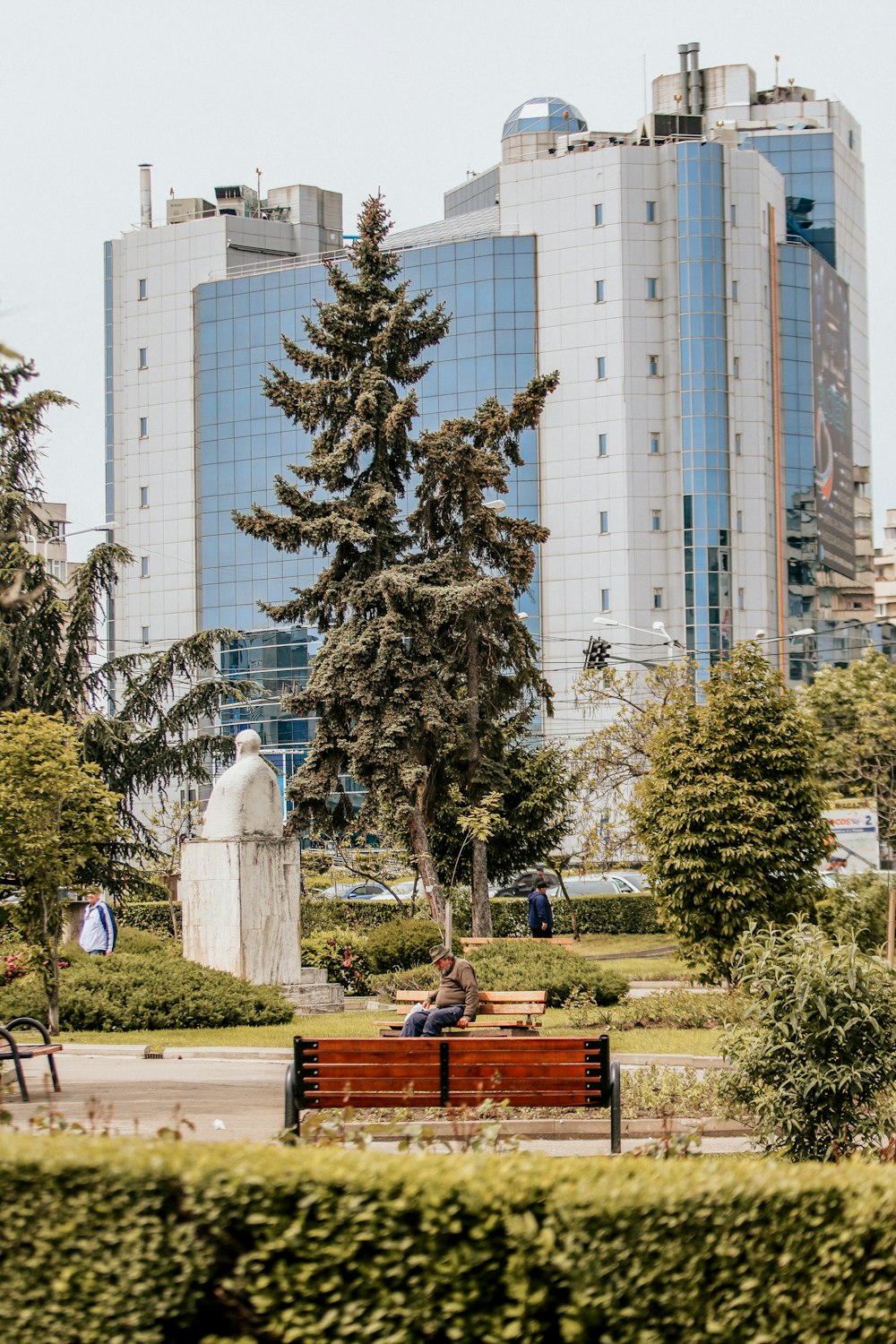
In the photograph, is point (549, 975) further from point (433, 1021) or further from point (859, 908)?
point (433, 1021)

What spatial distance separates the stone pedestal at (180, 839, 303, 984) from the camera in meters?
22.2

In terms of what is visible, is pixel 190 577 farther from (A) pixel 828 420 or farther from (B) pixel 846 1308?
(B) pixel 846 1308

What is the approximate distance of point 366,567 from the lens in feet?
116

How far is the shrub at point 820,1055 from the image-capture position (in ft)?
32.0

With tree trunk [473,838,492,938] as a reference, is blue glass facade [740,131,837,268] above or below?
above

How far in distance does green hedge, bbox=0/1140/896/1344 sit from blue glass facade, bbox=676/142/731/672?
8166 centimetres

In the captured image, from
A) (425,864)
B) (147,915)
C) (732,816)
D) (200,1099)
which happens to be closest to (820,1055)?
(200,1099)

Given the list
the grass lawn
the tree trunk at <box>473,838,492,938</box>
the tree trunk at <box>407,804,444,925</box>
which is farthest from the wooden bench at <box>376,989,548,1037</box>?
the tree trunk at <box>473,838,492,938</box>

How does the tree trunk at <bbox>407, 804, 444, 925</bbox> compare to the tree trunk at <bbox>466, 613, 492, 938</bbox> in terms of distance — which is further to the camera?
the tree trunk at <bbox>466, 613, 492, 938</bbox>

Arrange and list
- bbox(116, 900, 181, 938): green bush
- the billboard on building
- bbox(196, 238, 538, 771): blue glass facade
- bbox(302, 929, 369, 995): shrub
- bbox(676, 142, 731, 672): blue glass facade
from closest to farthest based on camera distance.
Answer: bbox(302, 929, 369, 995): shrub
bbox(116, 900, 181, 938): green bush
bbox(676, 142, 731, 672): blue glass facade
bbox(196, 238, 538, 771): blue glass facade
the billboard on building

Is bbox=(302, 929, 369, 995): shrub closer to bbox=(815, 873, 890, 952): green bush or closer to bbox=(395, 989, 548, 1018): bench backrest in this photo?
bbox=(815, 873, 890, 952): green bush

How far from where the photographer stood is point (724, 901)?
21.2m

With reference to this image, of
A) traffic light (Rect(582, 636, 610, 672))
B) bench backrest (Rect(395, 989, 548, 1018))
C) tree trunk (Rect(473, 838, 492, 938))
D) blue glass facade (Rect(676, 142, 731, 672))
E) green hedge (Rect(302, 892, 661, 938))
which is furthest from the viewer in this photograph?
blue glass facade (Rect(676, 142, 731, 672))

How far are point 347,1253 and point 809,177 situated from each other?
364 ft
